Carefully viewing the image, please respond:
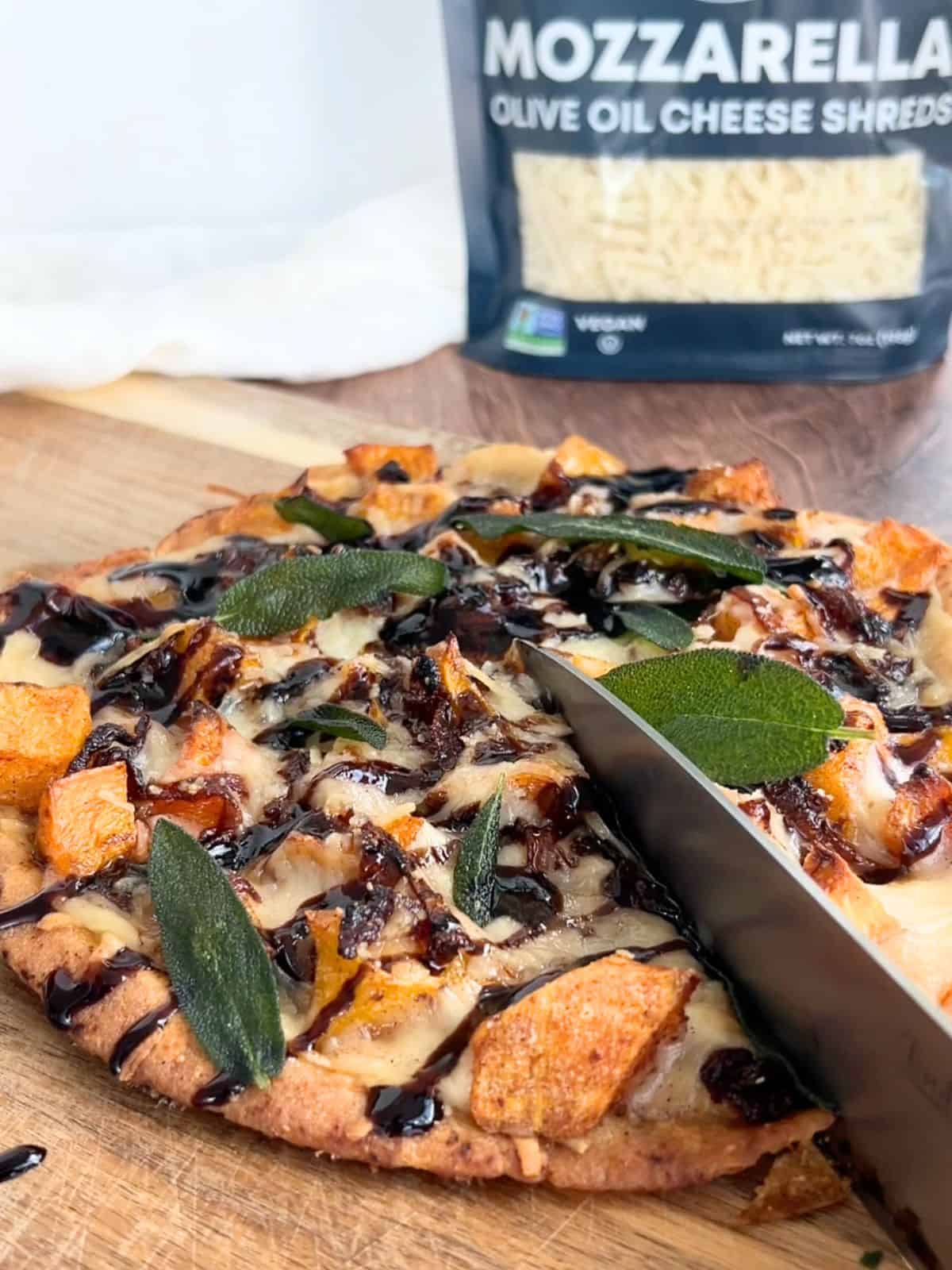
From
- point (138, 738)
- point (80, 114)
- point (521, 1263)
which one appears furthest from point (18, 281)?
point (521, 1263)

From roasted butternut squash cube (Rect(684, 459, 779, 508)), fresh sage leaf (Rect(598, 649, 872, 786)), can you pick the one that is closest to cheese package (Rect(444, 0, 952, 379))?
roasted butternut squash cube (Rect(684, 459, 779, 508))

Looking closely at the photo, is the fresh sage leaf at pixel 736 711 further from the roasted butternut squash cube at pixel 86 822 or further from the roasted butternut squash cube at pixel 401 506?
the roasted butternut squash cube at pixel 401 506

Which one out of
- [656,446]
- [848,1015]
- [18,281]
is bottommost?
[656,446]

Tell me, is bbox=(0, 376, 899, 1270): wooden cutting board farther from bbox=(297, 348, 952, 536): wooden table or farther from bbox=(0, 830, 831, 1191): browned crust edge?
bbox=(297, 348, 952, 536): wooden table

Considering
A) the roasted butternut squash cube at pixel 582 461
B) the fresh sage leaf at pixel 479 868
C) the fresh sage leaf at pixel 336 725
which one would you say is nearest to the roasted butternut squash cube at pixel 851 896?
the fresh sage leaf at pixel 479 868

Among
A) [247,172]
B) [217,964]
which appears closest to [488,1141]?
[217,964]

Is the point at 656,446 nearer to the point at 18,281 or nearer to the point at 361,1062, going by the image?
the point at 18,281

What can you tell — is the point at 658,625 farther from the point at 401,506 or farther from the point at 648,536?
the point at 401,506
